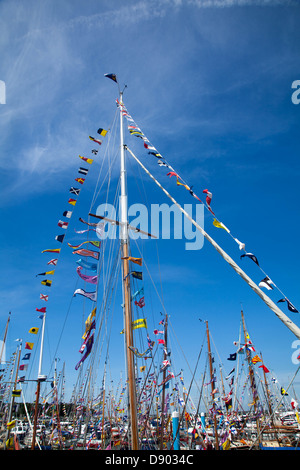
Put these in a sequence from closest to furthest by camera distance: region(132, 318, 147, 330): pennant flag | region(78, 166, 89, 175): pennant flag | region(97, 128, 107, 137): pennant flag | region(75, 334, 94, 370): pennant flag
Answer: region(132, 318, 147, 330): pennant flag, region(75, 334, 94, 370): pennant flag, region(97, 128, 107, 137): pennant flag, region(78, 166, 89, 175): pennant flag

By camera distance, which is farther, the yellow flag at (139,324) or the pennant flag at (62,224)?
the pennant flag at (62,224)

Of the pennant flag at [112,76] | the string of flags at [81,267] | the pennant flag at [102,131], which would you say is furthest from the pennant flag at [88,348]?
the pennant flag at [112,76]

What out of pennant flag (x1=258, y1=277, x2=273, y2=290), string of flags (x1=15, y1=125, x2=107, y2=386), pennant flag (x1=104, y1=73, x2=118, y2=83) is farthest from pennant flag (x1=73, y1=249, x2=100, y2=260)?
pennant flag (x1=104, y1=73, x2=118, y2=83)

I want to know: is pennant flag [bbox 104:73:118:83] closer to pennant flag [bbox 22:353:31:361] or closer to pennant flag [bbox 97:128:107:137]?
pennant flag [bbox 97:128:107:137]

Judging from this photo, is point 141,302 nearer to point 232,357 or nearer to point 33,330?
point 33,330

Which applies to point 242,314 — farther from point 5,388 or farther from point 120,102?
point 5,388

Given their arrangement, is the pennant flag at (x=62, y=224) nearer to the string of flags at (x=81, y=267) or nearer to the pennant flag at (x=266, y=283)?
the string of flags at (x=81, y=267)

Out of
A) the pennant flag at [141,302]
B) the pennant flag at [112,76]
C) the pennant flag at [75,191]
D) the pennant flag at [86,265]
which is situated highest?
the pennant flag at [112,76]

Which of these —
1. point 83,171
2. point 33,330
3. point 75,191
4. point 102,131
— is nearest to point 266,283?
point 75,191

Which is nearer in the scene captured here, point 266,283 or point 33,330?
point 266,283

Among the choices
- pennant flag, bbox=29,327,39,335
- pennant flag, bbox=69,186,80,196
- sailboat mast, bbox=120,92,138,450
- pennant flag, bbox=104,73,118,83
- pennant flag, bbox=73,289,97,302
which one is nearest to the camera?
sailboat mast, bbox=120,92,138,450

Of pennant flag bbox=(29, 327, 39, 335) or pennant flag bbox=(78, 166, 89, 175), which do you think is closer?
pennant flag bbox=(78, 166, 89, 175)
